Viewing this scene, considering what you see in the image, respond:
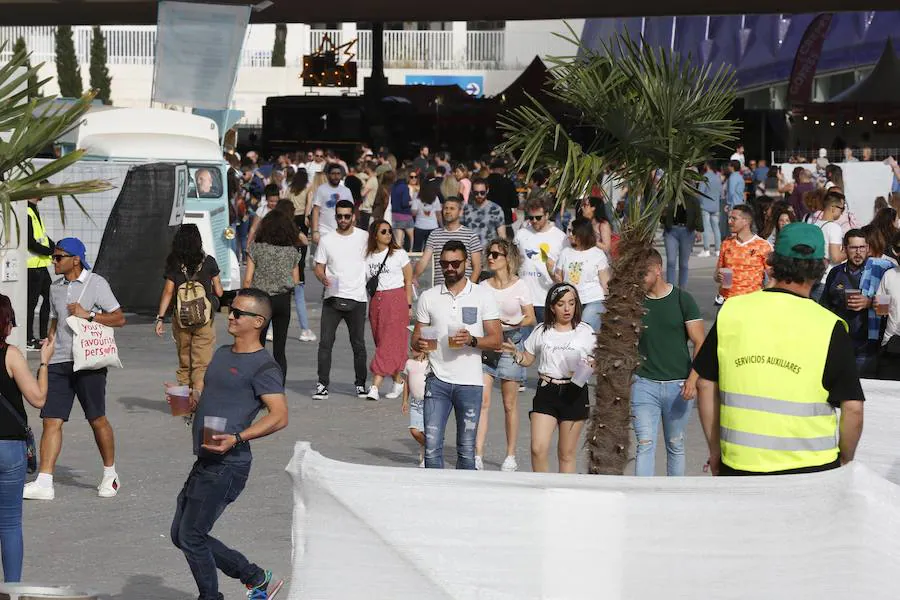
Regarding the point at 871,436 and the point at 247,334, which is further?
the point at 871,436

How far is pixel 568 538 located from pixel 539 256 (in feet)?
25.2

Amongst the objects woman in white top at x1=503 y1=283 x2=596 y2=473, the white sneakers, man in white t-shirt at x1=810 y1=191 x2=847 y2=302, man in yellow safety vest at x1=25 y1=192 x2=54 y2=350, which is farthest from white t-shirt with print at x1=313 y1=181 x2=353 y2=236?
woman in white top at x1=503 y1=283 x2=596 y2=473

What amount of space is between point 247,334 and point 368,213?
1684cm

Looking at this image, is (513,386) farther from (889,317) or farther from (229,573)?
(229,573)

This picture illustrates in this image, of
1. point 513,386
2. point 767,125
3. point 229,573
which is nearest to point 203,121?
point 513,386

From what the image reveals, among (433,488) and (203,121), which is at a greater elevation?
(203,121)

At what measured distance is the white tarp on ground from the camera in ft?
17.9

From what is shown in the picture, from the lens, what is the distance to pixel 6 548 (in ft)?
22.9

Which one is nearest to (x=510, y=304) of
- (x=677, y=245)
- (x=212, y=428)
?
(x=212, y=428)

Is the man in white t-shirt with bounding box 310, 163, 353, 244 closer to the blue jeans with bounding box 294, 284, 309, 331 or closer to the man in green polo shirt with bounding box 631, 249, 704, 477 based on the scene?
the blue jeans with bounding box 294, 284, 309, 331

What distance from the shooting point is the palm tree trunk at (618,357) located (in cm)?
834

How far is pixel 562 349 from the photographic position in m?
8.86

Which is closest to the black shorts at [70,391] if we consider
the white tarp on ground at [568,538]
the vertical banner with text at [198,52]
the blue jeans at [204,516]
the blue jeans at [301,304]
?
the blue jeans at [204,516]

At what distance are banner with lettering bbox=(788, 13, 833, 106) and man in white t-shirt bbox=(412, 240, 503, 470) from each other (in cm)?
3068
